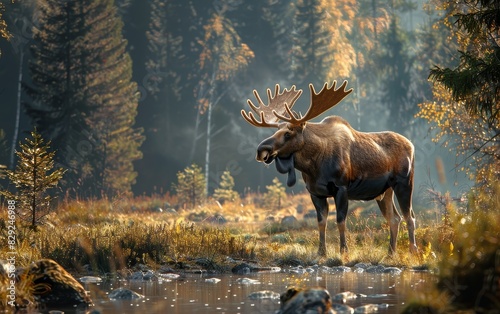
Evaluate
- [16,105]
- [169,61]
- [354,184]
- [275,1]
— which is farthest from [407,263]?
[275,1]

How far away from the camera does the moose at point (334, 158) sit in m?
15.6

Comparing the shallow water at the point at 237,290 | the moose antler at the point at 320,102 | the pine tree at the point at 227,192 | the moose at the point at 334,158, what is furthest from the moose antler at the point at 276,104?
the pine tree at the point at 227,192

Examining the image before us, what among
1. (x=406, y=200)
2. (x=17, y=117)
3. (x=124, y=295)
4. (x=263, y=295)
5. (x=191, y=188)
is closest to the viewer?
(x=263, y=295)

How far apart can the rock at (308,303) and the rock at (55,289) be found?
248 centimetres

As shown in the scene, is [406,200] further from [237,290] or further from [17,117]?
[17,117]

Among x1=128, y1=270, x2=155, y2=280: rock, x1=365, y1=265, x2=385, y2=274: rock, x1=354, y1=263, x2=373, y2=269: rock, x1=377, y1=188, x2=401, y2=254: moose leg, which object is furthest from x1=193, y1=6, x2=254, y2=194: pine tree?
x1=128, y1=270, x2=155, y2=280: rock

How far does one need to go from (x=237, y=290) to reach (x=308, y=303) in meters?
3.10

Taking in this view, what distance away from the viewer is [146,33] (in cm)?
4838

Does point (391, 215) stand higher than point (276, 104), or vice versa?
point (276, 104)

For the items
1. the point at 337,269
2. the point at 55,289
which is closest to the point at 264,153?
the point at 337,269

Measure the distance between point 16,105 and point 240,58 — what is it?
11842 millimetres

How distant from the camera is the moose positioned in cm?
1557

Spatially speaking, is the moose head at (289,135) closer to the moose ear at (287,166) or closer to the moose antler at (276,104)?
the moose ear at (287,166)

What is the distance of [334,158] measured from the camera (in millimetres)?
15703
